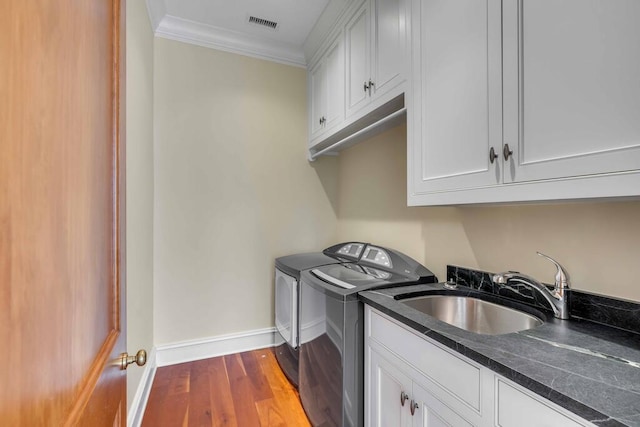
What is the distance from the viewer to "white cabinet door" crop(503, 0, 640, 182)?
731mm

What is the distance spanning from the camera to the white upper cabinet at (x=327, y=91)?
2.13m

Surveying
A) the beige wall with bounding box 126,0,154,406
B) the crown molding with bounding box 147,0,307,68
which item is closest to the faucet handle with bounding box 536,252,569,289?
the beige wall with bounding box 126,0,154,406

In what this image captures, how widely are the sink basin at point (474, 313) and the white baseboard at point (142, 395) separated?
162 centimetres

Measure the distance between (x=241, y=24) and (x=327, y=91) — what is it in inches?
35.8

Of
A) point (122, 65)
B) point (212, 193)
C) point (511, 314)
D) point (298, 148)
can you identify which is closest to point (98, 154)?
point (122, 65)

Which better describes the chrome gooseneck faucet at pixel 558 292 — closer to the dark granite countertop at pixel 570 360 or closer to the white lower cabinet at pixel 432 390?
the dark granite countertop at pixel 570 360

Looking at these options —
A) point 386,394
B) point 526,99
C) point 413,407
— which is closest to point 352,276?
point 386,394

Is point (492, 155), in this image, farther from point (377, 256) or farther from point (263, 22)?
point (263, 22)

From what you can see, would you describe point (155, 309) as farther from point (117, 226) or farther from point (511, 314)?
point (511, 314)

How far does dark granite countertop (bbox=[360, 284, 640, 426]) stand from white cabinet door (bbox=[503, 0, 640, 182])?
0.51 metres

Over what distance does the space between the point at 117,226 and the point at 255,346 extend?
2.27 metres

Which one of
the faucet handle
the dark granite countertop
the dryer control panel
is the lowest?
the dark granite countertop

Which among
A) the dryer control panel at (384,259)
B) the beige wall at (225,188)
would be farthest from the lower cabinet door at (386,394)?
the beige wall at (225,188)

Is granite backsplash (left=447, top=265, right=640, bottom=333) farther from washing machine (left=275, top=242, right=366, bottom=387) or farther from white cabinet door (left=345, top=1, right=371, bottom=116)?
white cabinet door (left=345, top=1, right=371, bottom=116)
